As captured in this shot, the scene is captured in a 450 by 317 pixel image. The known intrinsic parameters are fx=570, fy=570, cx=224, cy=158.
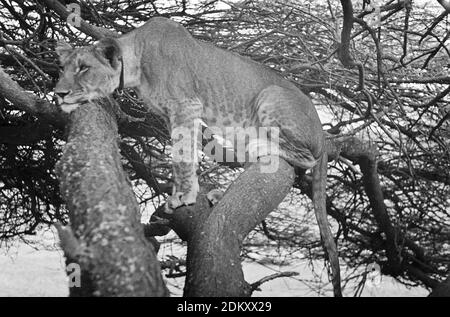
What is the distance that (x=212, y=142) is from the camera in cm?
521

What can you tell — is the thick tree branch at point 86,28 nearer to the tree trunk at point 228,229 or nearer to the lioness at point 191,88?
the lioness at point 191,88

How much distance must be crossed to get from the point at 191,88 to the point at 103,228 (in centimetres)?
207

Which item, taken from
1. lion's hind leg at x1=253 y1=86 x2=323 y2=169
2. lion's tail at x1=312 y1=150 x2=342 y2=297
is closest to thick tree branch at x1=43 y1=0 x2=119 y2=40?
lion's hind leg at x1=253 y1=86 x2=323 y2=169

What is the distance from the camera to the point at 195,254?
258 centimetres

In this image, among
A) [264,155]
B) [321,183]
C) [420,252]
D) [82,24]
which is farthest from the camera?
[420,252]

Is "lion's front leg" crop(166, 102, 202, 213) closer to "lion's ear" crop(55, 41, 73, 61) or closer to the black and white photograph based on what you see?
the black and white photograph

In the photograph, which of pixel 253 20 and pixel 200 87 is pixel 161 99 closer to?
pixel 200 87

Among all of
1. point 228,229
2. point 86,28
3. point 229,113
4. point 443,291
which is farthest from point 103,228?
point 86,28

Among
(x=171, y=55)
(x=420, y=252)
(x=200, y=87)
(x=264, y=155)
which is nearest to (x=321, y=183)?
(x=264, y=155)

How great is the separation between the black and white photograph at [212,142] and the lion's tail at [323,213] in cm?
1

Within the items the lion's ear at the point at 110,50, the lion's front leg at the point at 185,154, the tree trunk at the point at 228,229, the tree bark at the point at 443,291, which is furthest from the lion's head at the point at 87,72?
the tree bark at the point at 443,291

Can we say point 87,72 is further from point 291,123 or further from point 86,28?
point 291,123

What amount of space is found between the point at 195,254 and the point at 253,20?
10.8 ft

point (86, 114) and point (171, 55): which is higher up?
point (171, 55)
